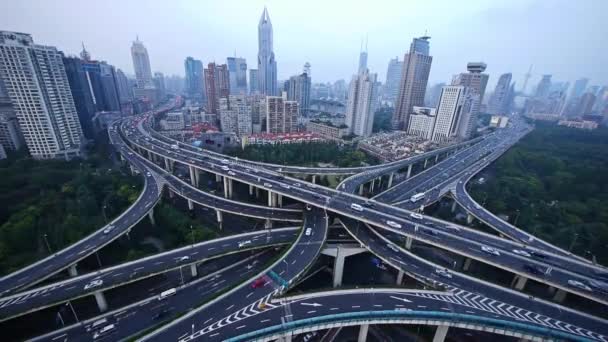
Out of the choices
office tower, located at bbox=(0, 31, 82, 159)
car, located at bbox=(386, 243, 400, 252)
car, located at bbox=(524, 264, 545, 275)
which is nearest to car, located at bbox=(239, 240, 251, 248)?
car, located at bbox=(386, 243, 400, 252)

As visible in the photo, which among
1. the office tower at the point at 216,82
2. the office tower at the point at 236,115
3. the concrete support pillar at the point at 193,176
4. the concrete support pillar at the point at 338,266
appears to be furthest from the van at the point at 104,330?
the office tower at the point at 216,82

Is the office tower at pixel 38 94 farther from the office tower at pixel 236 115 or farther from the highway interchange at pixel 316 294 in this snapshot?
the office tower at pixel 236 115

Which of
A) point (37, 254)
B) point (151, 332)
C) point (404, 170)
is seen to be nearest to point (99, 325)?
point (151, 332)

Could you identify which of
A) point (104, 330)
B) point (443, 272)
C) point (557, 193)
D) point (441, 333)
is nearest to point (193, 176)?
point (104, 330)

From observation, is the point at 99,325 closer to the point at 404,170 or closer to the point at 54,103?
the point at 54,103

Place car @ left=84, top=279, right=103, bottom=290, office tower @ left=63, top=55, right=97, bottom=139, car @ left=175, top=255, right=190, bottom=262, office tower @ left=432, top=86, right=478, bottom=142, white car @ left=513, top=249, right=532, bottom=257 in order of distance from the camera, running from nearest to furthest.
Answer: car @ left=84, top=279, right=103, bottom=290, car @ left=175, top=255, right=190, bottom=262, white car @ left=513, top=249, right=532, bottom=257, office tower @ left=63, top=55, right=97, bottom=139, office tower @ left=432, top=86, right=478, bottom=142

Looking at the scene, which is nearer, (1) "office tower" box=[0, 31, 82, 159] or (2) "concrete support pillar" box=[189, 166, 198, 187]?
(1) "office tower" box=[0, 31, 82, 159]

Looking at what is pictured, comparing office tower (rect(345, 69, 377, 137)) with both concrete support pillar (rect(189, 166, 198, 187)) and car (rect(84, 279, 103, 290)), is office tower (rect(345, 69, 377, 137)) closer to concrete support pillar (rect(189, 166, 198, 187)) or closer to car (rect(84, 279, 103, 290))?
concrete support pillar (rect(189, 166, 198, 187))
